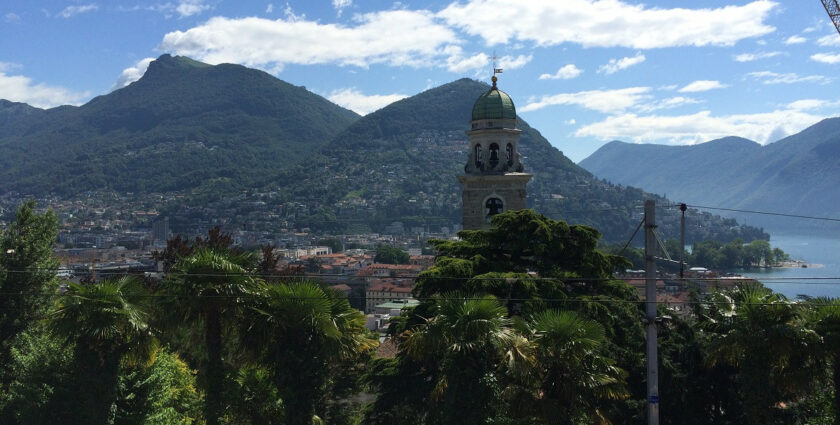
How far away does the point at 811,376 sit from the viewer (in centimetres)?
1349

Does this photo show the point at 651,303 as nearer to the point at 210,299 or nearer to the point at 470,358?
the point at 470,358

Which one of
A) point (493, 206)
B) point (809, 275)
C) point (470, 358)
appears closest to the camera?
point (470, 358)

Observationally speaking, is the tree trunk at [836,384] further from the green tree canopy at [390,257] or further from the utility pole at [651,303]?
the green tree canopy at [390,257]

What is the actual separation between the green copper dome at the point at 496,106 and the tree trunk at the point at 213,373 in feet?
38.9

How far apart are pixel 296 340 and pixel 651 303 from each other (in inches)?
244

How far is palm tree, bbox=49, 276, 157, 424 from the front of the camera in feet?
46.5

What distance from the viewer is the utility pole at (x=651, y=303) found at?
38.7ft

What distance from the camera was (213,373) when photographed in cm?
1434

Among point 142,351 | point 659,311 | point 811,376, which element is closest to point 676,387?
point 659,311

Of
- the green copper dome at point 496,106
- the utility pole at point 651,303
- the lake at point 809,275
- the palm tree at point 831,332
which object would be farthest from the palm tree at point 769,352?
the lake at point 809,275

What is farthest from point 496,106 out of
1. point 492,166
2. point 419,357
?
point 419,357

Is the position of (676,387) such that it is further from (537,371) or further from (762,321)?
(537,371)

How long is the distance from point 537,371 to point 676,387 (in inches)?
203

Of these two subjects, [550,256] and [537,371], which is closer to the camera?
[537,371]
